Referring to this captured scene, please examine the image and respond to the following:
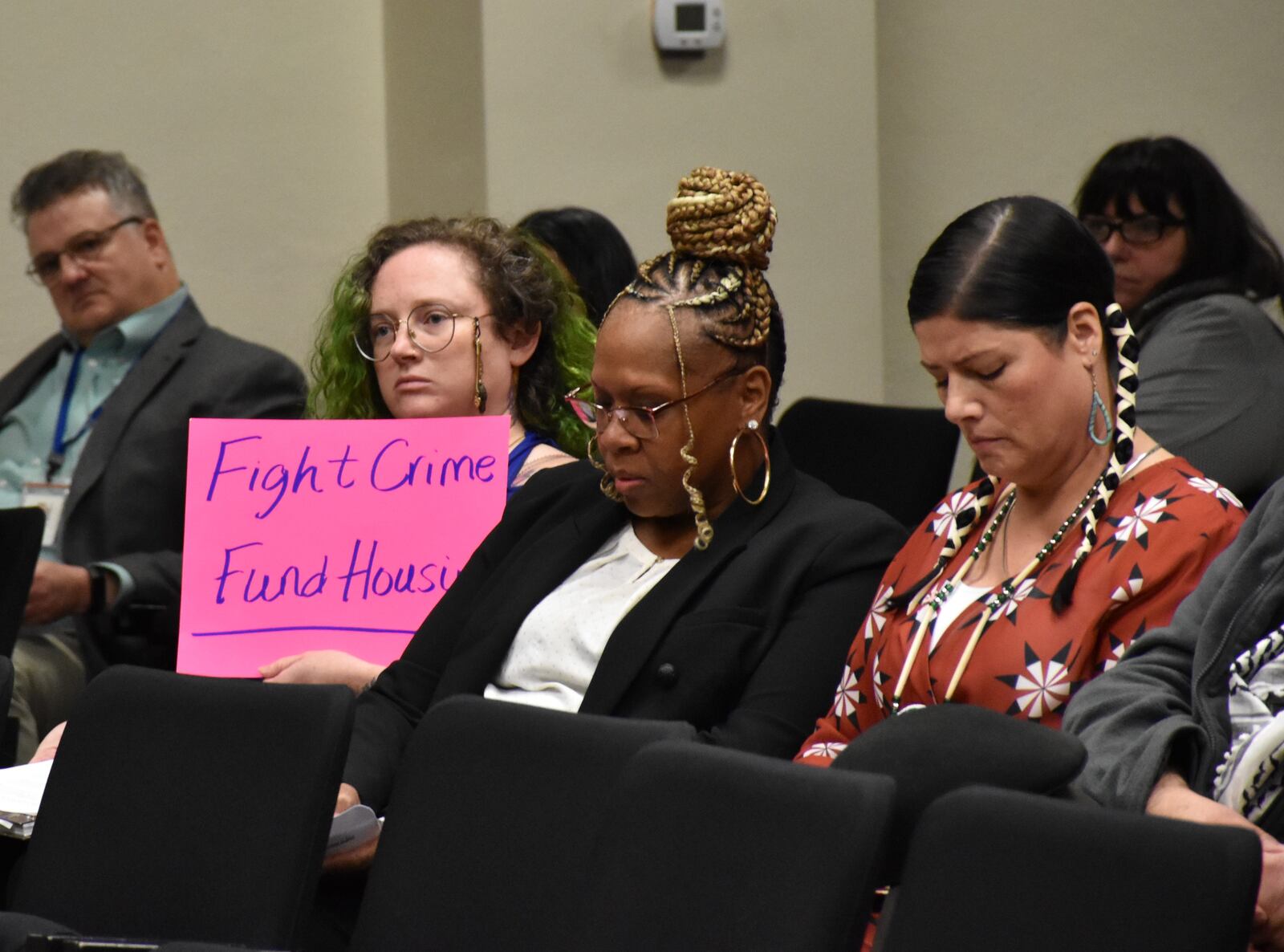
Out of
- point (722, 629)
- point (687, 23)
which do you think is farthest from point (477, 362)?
point (687, 23)

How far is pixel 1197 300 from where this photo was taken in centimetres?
340

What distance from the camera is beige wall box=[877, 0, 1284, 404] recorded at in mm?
5051

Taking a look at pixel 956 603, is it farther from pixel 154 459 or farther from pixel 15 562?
pixel 154 459

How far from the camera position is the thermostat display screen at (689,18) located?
475 cm

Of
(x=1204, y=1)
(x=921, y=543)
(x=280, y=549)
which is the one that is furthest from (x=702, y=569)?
(x=1204, y=1)

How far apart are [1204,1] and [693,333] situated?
10.9 feet

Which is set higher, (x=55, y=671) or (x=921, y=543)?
(x=921, y=543)

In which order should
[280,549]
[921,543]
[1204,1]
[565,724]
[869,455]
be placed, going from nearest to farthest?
[565,724] < [921,543] < [280,549] < [869,455] < [1204,1]

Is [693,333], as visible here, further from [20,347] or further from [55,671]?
[20,347]

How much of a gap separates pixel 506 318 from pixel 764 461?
73 cm

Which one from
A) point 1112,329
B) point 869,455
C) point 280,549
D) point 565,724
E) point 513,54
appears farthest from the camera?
point 513,54

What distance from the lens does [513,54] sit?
4727 millimetres

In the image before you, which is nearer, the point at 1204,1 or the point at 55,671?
the point at 55,671

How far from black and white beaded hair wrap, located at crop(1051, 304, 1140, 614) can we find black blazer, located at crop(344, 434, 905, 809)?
373 mm
